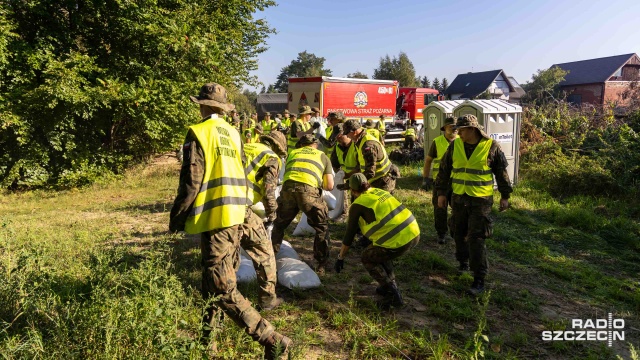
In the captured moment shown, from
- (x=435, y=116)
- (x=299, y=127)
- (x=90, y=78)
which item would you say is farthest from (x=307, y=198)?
(x=90, y=78)

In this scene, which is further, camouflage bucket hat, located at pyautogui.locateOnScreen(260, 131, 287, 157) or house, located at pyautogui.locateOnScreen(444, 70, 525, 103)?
house, located at pyautogui.locateOnScreen(444, 70, 525, 103)

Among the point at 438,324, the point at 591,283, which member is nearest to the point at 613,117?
the point at 591,283

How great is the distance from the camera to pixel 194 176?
262cm

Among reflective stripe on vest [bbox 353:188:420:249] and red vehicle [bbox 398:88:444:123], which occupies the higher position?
red vehicle [bbox 398:88:444:123]

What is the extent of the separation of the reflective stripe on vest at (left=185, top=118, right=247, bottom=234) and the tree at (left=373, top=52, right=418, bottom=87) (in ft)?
164

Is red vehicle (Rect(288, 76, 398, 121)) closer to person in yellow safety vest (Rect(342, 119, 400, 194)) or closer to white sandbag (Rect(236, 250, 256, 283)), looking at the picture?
person in yellow safety vest (Rect(342, 119, 400, 194))

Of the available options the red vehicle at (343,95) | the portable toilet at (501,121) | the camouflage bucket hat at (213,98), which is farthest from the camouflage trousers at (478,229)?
the red vehicle at (343,95)

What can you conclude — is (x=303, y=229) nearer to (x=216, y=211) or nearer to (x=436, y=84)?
(x=216, y=211)

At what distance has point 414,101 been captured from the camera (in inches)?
895

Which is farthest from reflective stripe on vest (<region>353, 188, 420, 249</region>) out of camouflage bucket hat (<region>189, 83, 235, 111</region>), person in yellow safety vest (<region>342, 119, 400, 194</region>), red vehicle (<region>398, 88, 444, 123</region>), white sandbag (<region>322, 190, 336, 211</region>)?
red vehicle (<region>398, 88, 444, 123</region>)

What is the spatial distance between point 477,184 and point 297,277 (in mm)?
2101

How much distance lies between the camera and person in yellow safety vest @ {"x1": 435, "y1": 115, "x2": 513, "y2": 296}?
4164 mm

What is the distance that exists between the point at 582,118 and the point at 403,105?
12.3 m

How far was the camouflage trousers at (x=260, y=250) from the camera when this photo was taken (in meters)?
3.25
